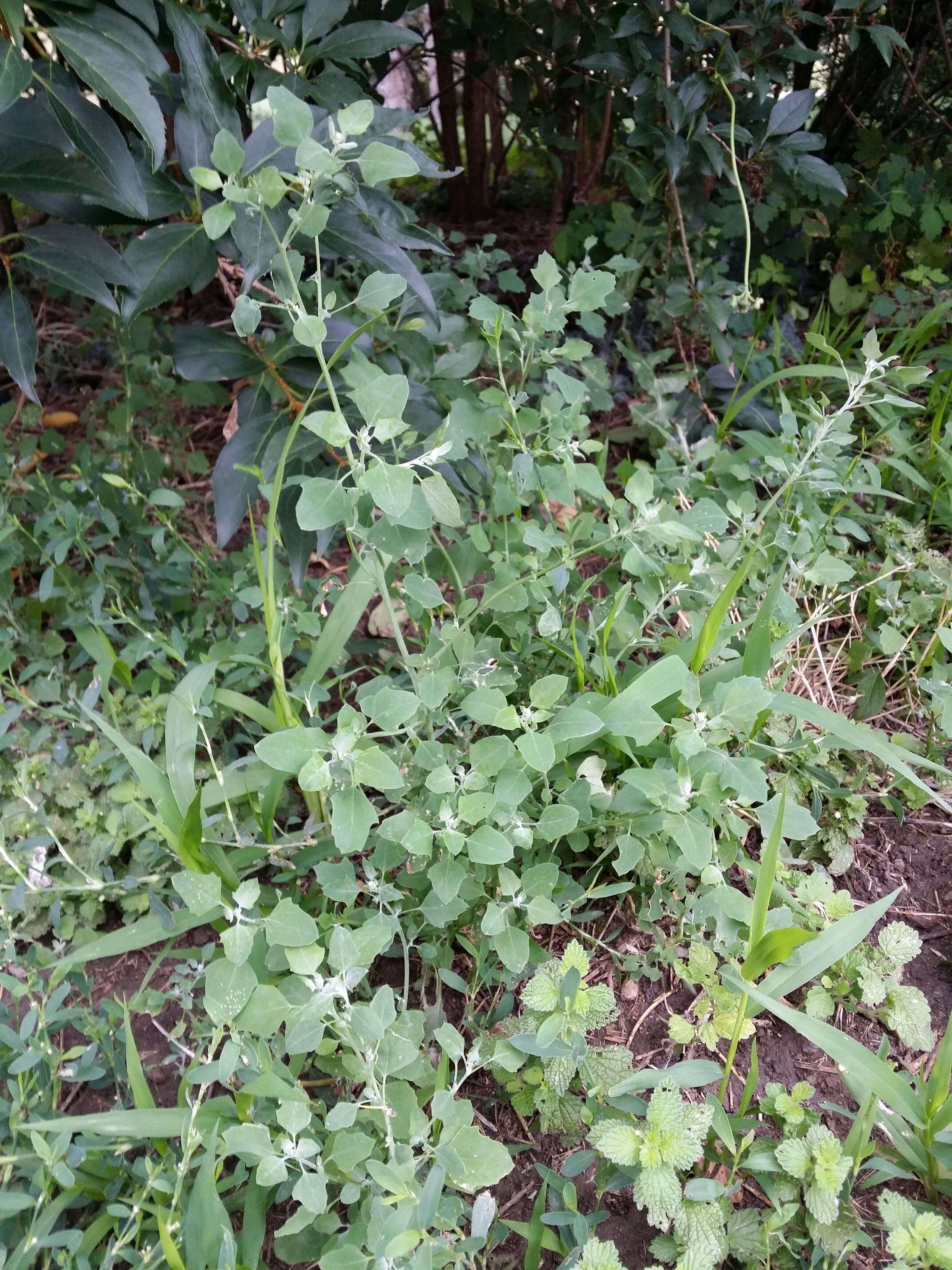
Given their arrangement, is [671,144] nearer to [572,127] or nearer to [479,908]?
[572,127]

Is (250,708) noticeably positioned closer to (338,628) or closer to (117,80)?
(338,628)

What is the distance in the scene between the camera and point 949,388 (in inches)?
80.5

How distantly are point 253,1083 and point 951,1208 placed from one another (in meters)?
0.92

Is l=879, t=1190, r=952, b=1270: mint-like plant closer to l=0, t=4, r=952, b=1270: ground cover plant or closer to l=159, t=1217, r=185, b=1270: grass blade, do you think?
l=0, t=4, r=952, b=1270: ground cover plant

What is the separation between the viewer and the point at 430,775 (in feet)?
3.73

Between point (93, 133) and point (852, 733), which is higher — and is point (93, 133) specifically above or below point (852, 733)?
above

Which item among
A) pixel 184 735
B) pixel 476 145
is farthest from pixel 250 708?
pixel 476 145

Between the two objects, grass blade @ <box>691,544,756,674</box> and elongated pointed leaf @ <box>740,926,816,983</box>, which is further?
grass blade @ <box>691,544,756,674</box>

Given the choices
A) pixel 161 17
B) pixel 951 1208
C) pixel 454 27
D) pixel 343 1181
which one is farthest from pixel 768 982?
pixel 454 27

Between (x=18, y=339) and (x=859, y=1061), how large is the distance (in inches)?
60.7

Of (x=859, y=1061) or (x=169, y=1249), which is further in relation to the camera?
(x=859, y=1061)

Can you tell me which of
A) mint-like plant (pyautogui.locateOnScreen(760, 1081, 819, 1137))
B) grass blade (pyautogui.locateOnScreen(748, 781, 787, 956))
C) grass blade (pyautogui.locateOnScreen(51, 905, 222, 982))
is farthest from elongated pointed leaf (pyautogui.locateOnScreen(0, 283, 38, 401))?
mint-like plant (pyautogui.locateOnScreen(760, 1081, 819, 1137))

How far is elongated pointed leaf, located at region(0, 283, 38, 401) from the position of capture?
1.24m

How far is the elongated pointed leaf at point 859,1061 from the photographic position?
1.04 m
